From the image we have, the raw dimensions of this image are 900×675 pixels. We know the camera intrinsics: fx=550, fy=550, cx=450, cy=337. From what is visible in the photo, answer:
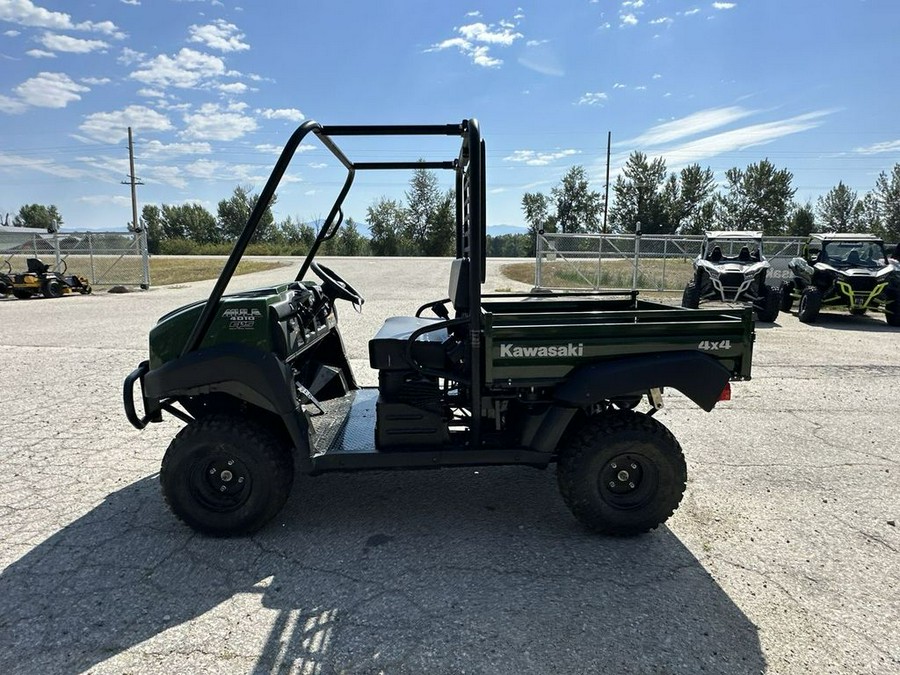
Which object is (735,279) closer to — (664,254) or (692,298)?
(692,298)

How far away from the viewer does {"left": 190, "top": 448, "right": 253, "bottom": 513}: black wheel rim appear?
9.71 ft

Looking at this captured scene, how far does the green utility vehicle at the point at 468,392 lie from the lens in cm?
289

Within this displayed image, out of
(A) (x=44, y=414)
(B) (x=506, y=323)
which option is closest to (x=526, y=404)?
(B) (x=506, y=323)

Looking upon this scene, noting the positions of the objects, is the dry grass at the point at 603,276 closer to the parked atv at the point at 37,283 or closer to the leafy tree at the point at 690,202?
the parked atv at the point at 37,283

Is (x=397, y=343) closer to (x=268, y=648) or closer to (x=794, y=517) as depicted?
(x=268, y=648)

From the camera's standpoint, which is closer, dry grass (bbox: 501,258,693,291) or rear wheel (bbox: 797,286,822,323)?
rear wheel (bbox: 797,286,822,323)

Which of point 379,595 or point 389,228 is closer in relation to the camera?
point 379,595

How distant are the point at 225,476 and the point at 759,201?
61.9 m

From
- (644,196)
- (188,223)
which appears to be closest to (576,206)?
(644,196)

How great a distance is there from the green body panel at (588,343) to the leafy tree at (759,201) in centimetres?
5678

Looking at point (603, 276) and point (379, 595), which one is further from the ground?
point (603, 276)

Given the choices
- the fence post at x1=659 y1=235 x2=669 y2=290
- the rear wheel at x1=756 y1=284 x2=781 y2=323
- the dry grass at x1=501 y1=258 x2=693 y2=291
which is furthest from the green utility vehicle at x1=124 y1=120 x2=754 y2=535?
the fence post at x1=659 y1=235 x2=669 y2=290

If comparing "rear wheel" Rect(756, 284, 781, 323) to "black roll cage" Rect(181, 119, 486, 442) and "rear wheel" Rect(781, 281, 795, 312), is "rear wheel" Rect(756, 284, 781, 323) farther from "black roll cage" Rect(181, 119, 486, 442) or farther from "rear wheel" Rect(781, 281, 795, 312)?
"black roll cage" Rect(181, 119, 486, 442)

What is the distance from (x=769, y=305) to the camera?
1159 cm
